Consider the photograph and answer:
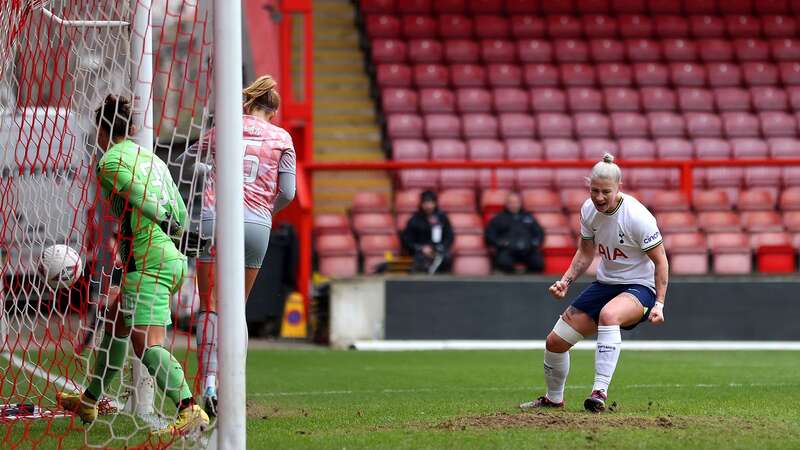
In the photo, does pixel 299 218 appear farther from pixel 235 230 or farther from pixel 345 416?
pixel 235 230

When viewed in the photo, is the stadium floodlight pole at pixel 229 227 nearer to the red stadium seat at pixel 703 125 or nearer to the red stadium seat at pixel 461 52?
the red stadium seat at pixel 703 125

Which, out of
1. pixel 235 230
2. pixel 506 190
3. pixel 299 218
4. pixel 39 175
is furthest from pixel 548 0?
pixel 235 230

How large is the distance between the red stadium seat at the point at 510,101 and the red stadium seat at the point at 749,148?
308 cm

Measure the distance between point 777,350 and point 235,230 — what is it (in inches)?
369

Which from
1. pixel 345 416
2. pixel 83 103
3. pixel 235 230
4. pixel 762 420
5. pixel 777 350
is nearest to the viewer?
pixel 235 230

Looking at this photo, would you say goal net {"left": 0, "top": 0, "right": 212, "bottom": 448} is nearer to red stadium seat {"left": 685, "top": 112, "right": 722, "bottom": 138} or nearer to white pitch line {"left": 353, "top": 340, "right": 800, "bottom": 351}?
white pitch line {"left": 353, "top": 340, "right": 800, "bottom": 351}

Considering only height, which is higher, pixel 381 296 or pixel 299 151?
pixel 299 151

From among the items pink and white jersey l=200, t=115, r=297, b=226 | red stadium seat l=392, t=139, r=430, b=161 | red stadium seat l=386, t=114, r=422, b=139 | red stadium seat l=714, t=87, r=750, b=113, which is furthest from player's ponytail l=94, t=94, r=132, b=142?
red stadium seat l=714, t=87, r=750, b=113

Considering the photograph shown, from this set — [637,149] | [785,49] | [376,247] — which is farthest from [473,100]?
→ [785,49]

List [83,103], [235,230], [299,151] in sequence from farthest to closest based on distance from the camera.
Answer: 1. [299,151]
2. [83,103]
3. [235,230]

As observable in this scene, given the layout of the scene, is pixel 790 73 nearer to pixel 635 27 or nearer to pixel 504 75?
pixel 635 27

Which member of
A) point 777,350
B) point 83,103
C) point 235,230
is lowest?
point 777,350

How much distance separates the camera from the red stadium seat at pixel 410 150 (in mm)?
17109

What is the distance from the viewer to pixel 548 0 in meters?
20.8
